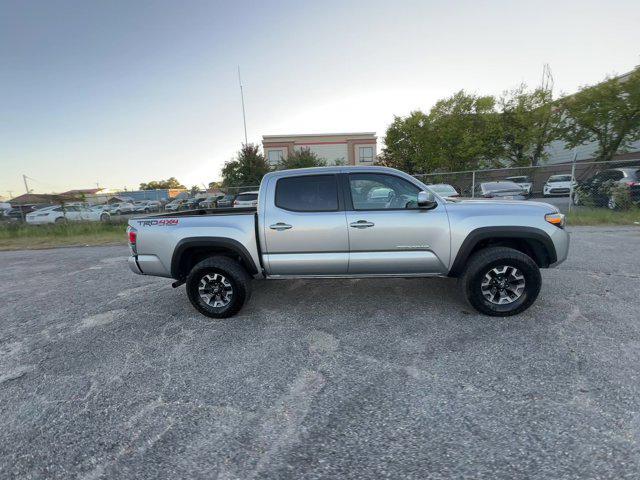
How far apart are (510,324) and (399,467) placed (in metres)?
2.36

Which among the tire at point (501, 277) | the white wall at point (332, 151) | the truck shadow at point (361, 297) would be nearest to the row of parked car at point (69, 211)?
the truck shadow at point (361, 297)

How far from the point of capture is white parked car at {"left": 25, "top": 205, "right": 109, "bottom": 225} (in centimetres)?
1729

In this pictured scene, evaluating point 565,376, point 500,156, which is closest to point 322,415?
point 565,376

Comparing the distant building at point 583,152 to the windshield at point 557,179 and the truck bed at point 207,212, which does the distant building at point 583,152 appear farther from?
the truck bed at point 207,212

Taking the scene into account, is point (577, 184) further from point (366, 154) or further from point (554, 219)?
point (366, 154)

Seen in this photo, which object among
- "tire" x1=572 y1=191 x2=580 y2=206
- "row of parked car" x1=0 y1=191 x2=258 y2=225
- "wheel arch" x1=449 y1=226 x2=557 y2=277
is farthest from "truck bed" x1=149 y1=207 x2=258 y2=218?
"tire" x1=572 y1=191 x2=580 y2=206

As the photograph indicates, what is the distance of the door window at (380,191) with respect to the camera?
3.80 m

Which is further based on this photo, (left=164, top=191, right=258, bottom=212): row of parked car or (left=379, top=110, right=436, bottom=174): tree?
(left=379, top=110, right=436, bottom=174): tree

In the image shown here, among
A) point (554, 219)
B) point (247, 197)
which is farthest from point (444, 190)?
point (554, 219)

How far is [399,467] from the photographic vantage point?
6.01 feet

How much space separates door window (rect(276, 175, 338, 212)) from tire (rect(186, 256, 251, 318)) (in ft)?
3.22

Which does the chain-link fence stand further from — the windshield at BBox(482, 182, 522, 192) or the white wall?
the white wall

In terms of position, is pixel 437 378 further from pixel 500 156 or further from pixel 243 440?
pixel 500 156

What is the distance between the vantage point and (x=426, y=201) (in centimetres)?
349
